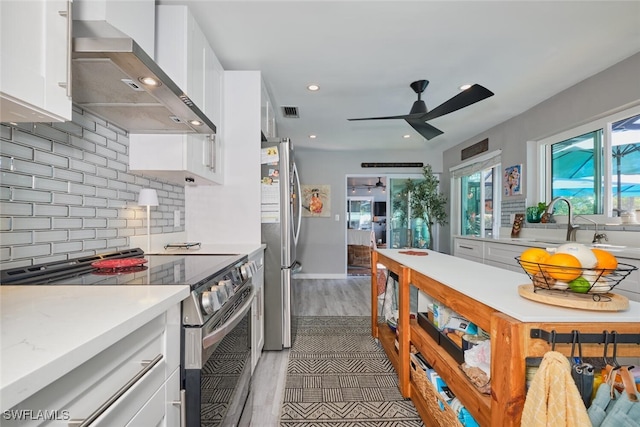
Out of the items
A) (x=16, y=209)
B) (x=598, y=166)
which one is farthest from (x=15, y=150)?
(x=598, y=166)

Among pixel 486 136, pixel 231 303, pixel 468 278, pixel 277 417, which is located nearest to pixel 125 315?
pixel 231 303

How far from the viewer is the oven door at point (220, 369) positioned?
3.16 ft

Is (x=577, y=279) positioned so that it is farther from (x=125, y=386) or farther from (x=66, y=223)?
(x=66, y=223)

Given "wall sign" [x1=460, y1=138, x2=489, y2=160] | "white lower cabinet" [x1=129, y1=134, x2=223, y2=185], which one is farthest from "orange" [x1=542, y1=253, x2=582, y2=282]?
"wall sign" [x1=460, y1=138, x2=489, y2=160]

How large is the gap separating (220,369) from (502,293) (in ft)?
A: 3.49

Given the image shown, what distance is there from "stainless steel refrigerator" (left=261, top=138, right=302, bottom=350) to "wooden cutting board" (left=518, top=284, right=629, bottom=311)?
6.12 feet

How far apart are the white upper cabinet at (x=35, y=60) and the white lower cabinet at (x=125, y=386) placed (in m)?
0.61

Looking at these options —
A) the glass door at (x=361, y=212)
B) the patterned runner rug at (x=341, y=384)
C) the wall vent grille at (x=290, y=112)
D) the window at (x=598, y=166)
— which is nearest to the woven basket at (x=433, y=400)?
the patterned runner rug at (x=341, y=384)

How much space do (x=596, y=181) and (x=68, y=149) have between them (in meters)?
4.01

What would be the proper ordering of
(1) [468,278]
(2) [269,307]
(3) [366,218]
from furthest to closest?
(3) [366,218] < (2) [269,307] < (1) [468,278]

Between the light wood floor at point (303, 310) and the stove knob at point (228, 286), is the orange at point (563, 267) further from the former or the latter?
the light wood floor at point (303, 310)

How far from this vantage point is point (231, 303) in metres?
1.35

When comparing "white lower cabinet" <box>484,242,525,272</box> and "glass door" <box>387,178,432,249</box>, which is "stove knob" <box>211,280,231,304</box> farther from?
"glass door" <box>387,178,432,249</box>

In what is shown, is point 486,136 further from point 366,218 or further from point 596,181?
point 366,218
